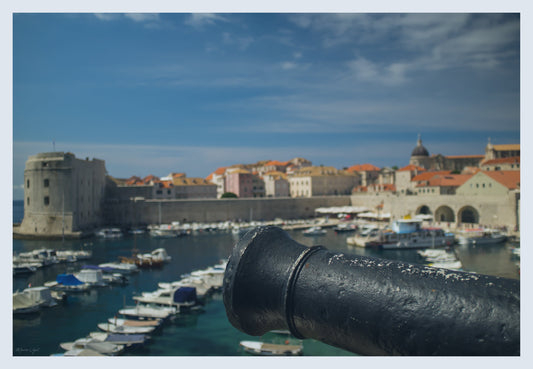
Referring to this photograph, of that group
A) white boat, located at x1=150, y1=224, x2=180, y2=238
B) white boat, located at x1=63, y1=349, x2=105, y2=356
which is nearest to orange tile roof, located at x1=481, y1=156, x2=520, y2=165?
white boat, located at x1=150, y1=224, x2=180, y2=238

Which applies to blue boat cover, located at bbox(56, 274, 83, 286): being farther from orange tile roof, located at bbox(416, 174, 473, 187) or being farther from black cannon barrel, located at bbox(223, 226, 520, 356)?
orange tile roof, located at bbox(416, 174, 473, 187)

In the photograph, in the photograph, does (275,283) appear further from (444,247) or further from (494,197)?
(494,197)

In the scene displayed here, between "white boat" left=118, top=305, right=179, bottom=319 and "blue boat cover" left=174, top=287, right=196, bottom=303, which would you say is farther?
"blue boat cover" left=174, top=287, right=196, bottom=303

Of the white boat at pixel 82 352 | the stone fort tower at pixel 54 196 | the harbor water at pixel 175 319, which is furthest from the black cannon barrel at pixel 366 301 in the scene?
the stone fort tower at pixel 54 196

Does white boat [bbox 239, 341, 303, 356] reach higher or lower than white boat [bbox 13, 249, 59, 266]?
lower

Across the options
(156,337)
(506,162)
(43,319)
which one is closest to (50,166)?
(43,319)
